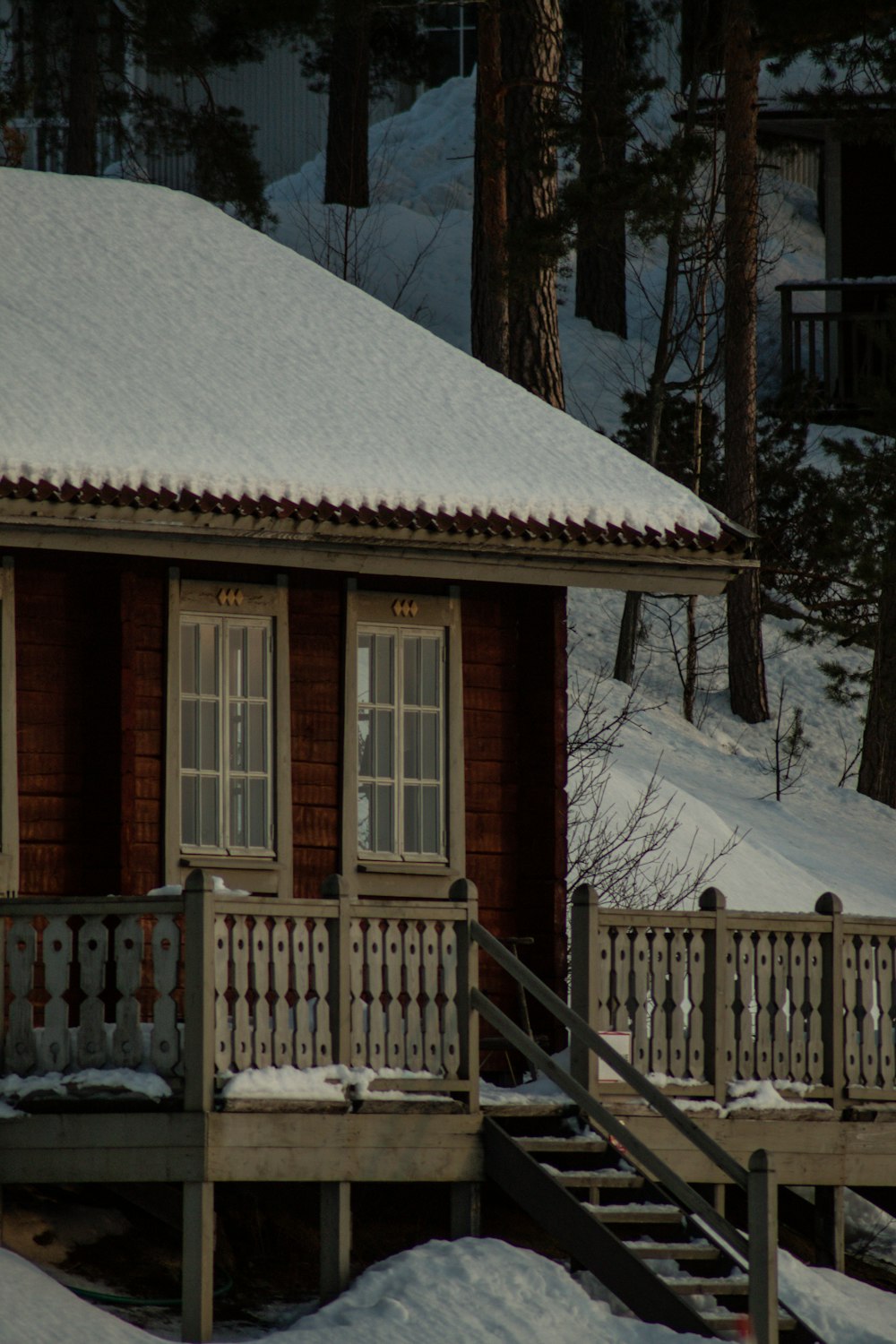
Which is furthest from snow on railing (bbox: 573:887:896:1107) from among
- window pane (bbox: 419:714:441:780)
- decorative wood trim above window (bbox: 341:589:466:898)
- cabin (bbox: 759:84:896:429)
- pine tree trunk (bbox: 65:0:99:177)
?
pine tree trunk (bbox: 65:0:99:177)

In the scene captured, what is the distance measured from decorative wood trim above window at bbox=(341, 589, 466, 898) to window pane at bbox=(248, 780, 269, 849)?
53cm

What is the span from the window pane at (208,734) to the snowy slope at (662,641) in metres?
10.4

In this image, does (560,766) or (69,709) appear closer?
(69,709)

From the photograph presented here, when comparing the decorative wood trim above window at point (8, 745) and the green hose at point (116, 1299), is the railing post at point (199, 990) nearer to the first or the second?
the green hose at point (116, 1299)

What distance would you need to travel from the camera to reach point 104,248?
17.5 metres

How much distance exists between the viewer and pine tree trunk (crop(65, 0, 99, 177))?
35938mm

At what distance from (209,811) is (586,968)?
103 inches

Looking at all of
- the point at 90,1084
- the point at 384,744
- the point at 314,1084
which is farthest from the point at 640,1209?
the point at 384,744

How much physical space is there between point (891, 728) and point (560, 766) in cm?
1448

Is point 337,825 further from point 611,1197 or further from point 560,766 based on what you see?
point 611,1197

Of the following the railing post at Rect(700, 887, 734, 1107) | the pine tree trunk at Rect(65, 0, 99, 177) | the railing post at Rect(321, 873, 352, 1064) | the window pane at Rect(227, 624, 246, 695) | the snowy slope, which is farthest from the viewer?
the pine tree trunk at Rect(65, 0, 99, 177)

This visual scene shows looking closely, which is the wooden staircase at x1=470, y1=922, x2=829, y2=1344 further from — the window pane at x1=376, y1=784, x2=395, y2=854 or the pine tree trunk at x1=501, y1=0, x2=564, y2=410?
the pine tree trunk at x1=501, y1=0, x2=564, y2=410

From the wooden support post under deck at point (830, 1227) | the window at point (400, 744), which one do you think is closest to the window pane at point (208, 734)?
the window at point (400, 744)

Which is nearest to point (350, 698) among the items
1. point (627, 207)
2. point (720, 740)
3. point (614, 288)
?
point (627, 207)
